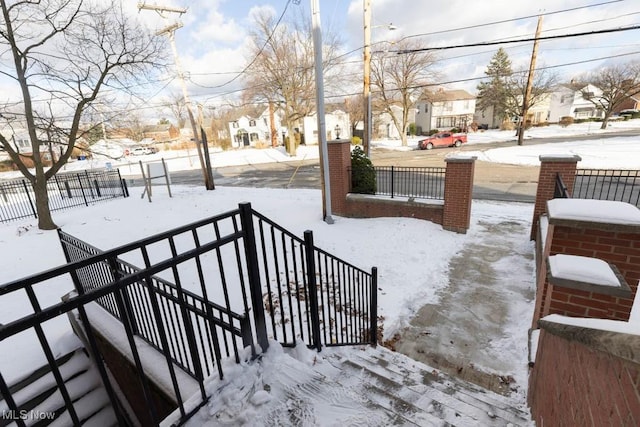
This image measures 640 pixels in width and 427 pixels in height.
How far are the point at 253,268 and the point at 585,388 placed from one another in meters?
1.92

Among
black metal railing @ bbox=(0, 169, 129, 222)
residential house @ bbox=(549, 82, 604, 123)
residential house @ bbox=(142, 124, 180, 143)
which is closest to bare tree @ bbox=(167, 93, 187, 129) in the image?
black metal railing @ bbox=(0, 169, 129, 222)

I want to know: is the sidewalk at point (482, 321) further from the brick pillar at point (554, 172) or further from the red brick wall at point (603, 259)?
the brick pillar at point (554, 172)

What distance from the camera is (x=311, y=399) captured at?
6.82 ft

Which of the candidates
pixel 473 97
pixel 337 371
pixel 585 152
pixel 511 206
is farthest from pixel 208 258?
pixel 473 97

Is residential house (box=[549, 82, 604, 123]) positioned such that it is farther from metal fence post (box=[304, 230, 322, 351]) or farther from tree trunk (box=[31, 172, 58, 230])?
tree trunk (box=[31, 172, 58, 230])

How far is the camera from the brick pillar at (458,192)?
7012mm

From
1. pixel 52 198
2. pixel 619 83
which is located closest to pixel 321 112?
pixel 52 198

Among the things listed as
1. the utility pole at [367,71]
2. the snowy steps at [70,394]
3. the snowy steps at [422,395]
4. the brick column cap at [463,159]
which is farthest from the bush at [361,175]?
the snowy steps at [70,394]

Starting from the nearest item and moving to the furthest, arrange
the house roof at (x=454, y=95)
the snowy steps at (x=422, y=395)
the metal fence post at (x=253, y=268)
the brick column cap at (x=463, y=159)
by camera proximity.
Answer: the metal fence post at (x=253, y=268) < the snowy steps at (x=422, y=395) < the brick column cap at (x=463, y=159) < the house roof at (x=454, y=95)

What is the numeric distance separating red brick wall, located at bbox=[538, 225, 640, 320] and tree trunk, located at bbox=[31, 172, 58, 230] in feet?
43.0

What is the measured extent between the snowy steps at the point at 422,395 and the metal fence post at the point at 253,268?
2.60ft

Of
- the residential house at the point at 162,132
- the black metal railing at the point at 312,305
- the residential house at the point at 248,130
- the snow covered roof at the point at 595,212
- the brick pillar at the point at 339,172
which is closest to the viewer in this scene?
the snow covered roof at the point at 595,212

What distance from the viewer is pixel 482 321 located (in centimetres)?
426

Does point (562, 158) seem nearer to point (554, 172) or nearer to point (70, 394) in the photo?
point (554, 172)
